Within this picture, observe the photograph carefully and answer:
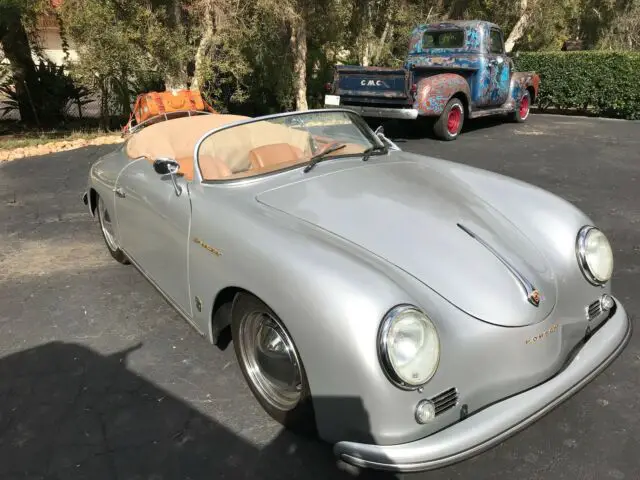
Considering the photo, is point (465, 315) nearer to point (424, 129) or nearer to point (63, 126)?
point (424, 129)

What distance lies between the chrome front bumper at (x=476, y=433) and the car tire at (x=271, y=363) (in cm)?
33

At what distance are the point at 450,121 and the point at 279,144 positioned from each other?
24.6ft

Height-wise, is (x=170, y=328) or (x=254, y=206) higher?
(x=254, y=206)

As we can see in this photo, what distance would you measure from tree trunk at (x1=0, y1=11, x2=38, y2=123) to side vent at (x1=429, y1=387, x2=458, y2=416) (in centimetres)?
1055

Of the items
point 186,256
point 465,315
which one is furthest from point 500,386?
point 186,256

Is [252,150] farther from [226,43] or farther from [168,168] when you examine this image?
[226,43]

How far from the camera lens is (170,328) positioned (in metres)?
3.24

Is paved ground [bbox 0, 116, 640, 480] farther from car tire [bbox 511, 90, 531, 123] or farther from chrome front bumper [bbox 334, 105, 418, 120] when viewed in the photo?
car tire [bbox 511, 90, 531, 123]

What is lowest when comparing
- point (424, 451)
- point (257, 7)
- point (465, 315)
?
point (424, 451)

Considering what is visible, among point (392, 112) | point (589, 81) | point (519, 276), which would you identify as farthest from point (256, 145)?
point (589, 81)

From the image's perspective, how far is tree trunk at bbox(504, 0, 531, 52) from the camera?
1633 cm

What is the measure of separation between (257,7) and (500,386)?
9.59m

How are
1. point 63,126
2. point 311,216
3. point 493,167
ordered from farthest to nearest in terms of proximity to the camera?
point 63,126 < point 493,167 < point 311,216

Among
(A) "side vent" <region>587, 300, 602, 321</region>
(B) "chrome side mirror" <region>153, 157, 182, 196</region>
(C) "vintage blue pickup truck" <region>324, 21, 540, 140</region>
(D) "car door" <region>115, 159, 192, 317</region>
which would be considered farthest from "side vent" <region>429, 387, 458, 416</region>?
(C) "vintage blue pickup truck" <region>324, 21, 540, 140</region>
